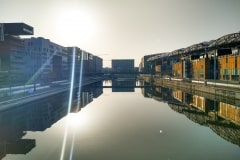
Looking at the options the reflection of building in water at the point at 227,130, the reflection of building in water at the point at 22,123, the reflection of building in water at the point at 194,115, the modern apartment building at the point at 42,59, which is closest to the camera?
the reflection of building in water at the point at 22,123

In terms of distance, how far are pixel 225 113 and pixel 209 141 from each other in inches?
533

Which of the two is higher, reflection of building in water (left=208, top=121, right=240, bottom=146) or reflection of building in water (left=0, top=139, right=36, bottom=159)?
reflection of building in water (left=208, top=121, right=240, bottom=146)

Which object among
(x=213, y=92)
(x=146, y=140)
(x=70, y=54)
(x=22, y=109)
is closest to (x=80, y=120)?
(x=22, y=109)

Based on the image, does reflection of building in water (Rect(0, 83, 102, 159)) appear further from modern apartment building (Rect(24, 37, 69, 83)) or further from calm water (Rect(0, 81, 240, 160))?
modern apartment building (Rect(24, 37, 69, 83))

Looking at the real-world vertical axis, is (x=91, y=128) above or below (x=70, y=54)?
below

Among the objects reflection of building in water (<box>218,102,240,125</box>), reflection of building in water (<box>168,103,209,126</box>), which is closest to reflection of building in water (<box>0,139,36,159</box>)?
reflection of building in water (<box>168,103,209,126</box>)

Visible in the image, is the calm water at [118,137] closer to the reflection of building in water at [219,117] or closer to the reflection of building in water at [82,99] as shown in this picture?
the reflection of building in water at [219,117]

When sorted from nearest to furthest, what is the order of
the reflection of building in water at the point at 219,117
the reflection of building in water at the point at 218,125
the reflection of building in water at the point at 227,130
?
the reflection of building in water at the point at 227,130 → the reflection of building in water at the point at 218,125 → the reflection of building in water at the point at 219,117

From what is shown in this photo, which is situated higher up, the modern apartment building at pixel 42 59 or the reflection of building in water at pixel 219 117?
the modern apartment building at pixel 42 59

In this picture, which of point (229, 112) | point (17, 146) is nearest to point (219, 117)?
point (229, 112)

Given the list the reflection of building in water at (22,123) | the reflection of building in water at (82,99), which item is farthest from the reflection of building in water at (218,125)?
→ the reflection of building in water at (82,99)

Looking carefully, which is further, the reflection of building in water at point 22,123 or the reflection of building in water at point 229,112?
the reflection of building in water at point 229,112

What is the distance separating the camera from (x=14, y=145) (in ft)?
63.7

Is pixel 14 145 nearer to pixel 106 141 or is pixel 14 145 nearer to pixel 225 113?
pixel 106 141
